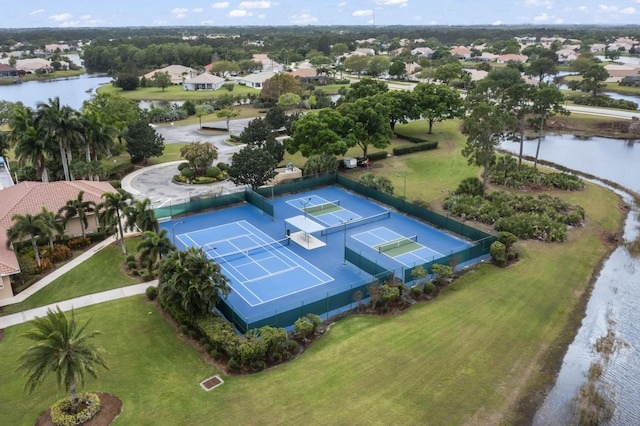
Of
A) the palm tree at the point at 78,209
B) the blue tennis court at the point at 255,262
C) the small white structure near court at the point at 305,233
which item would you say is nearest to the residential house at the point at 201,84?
the blue tennis court at the point at 255,262

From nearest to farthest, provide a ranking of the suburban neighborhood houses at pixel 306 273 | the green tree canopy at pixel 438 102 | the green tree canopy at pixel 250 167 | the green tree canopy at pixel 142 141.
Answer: the suburban neighborhood houses at pixel 306 273 < the green tree canopy at pixel 250 167 < the green tree canopy at pixel 142 141 < the green tree canopy at pixel 438 102

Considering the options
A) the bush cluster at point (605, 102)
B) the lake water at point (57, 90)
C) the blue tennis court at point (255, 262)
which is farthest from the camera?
the lake water at point (57, 90)

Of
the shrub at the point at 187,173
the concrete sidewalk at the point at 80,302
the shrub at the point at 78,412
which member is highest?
the shrub at the point at 187,173

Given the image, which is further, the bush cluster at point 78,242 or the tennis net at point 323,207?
the tennis net at point 323,207

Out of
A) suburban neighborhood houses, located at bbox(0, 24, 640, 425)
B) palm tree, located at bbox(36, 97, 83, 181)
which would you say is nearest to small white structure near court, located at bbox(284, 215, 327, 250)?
suburban neighborhood houses, located at bbox(0, 24, 640, 425)

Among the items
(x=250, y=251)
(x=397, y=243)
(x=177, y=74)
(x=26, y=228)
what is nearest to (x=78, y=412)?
(x=26, y=228)

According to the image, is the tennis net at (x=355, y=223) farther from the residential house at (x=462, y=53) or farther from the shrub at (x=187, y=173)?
the residential house at (x=462, y=53)

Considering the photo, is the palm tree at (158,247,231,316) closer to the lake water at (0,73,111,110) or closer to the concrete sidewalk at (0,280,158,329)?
the concrete sidewalk at (0,280,158,329)
